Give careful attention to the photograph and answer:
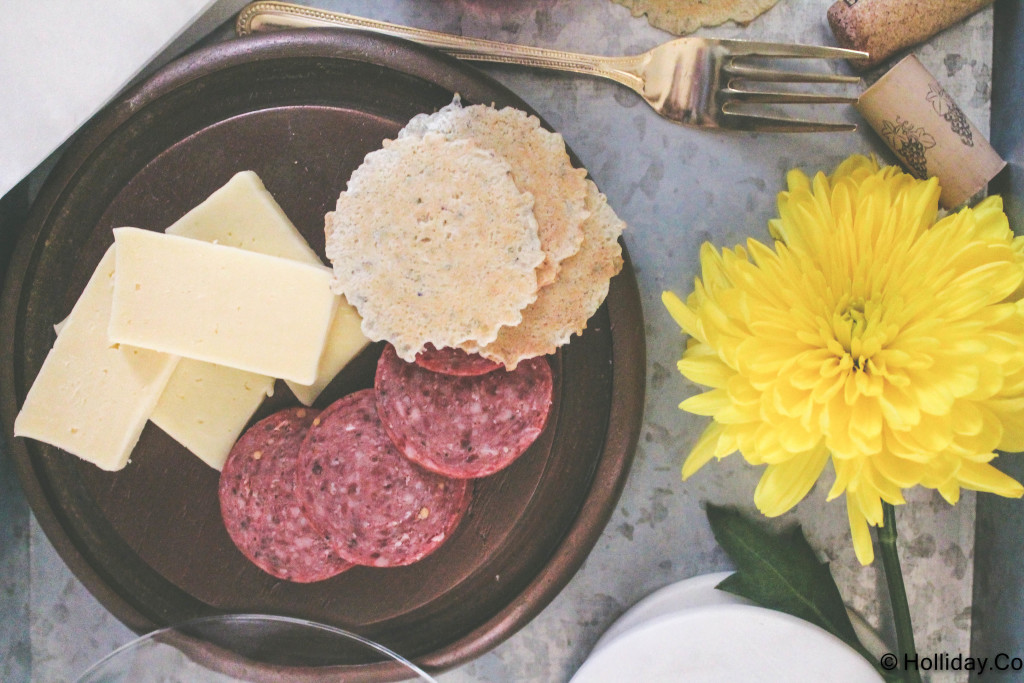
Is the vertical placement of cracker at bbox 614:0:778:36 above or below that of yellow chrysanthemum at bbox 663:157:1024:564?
above

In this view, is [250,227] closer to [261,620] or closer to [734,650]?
[261,620]

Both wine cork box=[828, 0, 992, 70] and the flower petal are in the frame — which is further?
wine cork box=[828, 0, 992, 70]

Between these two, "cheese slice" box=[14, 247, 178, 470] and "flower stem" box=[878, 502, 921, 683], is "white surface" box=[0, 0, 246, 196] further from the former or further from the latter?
"flower stem" box=[878, 502, 921, 683]

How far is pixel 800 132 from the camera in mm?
924

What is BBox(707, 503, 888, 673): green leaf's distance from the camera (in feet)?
3.01

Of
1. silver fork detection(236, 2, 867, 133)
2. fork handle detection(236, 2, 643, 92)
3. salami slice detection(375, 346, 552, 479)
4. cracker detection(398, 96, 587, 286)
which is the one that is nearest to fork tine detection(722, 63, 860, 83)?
silver fork detection(236, 2, 867, 133)

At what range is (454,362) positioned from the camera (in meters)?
0.86

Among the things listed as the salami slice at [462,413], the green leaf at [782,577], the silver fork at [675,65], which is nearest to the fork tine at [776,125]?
the silver fork at [675,65]

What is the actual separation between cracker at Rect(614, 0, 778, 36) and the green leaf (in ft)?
2.17

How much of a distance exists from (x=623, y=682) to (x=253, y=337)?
2.01 feet

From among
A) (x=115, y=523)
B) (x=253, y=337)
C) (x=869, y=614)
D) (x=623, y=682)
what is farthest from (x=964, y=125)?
(x=115, y=523)

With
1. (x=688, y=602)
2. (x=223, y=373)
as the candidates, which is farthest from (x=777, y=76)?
(x=223, y=373)

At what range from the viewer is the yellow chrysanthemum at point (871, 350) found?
27.5 inches

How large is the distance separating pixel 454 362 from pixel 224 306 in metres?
0.29
